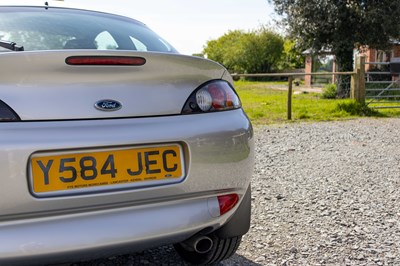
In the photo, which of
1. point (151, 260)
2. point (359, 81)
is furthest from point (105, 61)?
point (359, 81)

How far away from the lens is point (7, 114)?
1607 mm

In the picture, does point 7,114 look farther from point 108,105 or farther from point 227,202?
point 227,202

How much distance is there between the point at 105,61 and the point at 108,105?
206 millimetres

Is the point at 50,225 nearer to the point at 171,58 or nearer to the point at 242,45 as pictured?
the point at 171,58

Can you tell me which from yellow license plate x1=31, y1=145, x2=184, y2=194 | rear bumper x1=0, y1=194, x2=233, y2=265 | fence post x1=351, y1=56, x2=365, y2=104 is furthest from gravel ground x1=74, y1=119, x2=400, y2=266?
fence post x1=351, y1=56, x2=365, y2=104

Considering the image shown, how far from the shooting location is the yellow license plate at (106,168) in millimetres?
1639

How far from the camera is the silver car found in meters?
1.60

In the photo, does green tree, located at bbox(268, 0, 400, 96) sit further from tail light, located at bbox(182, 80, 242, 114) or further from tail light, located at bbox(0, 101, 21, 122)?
tail light, located at bbox(0, 101, 21, 122)

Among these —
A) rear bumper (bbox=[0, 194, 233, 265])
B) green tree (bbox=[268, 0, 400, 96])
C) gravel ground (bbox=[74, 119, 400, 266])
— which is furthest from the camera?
green tree (bbox=[268, 0, 400, 96])

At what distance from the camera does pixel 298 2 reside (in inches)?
696

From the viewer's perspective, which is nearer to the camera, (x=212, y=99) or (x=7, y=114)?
(x=7, y=114)

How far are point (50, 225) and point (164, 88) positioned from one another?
0.78 metres

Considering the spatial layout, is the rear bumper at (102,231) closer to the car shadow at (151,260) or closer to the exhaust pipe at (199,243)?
the exhaust pipe at (199,243)

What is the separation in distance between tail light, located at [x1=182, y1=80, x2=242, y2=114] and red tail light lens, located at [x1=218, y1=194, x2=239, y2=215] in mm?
436
